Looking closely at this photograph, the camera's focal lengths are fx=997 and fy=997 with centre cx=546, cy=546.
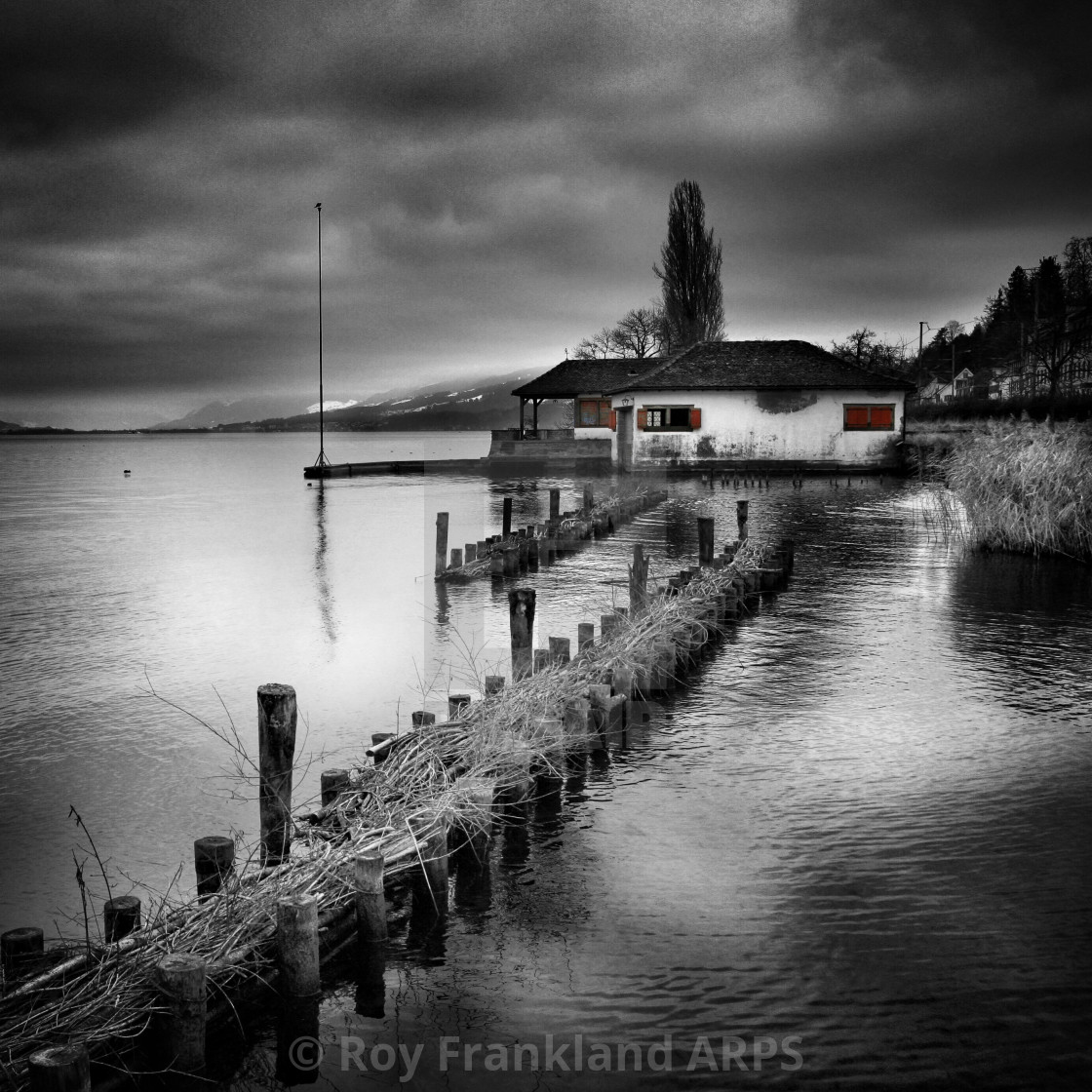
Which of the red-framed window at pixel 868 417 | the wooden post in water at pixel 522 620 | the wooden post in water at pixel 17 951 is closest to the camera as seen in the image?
the wooden post in water at pixel 17 951

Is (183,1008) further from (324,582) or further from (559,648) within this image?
(324,582)

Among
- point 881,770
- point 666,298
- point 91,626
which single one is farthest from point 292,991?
point 666,298

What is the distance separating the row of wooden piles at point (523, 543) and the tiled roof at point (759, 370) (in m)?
19.4

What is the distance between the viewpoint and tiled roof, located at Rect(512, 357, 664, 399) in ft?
179

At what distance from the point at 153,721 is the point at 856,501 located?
26438mm

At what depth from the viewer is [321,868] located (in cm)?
529

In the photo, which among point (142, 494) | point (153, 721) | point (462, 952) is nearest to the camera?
point (462, 952)

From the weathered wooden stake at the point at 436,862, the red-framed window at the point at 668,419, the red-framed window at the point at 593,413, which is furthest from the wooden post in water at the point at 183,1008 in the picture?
the red-framed window at the point at 593,413

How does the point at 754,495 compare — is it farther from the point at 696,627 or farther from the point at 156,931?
the point at 156,931

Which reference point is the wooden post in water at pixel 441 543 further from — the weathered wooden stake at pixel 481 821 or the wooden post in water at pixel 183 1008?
the wooden post in water at pixel 183 1008

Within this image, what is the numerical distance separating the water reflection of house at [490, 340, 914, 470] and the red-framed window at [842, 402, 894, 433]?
43 millimetres

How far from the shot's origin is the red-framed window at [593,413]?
5441 cm

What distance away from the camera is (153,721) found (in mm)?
9844

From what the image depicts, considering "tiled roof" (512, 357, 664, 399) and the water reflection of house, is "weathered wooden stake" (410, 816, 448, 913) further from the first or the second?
"tiled roof" (512, 357, 664, 399)
